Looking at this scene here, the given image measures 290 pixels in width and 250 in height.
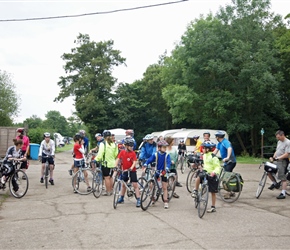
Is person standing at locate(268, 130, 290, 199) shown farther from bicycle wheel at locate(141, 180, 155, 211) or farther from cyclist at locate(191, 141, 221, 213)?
bicycle wheel at locate(141, 180, 155, 211)

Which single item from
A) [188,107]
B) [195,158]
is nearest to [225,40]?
[188,107]

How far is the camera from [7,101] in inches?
1975

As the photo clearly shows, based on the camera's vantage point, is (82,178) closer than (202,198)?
No

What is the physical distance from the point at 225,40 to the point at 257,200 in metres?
26.7

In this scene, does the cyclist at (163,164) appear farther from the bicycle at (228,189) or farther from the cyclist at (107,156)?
the cyclist at (107,156)

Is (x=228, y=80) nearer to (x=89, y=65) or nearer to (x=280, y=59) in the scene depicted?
(x=280, y=59)

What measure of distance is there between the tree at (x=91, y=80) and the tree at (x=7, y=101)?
222 inches

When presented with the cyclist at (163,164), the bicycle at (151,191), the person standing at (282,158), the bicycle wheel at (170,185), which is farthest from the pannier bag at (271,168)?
the bicycle at (151,191)

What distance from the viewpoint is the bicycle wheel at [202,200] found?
8.09m

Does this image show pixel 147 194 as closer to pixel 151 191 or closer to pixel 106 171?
pixel 151 191

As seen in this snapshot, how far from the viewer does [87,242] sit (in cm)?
611

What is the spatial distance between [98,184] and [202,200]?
373cm

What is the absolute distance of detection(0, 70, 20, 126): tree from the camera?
1897 inches

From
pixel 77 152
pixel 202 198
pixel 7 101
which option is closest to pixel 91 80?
pixel 7 101
